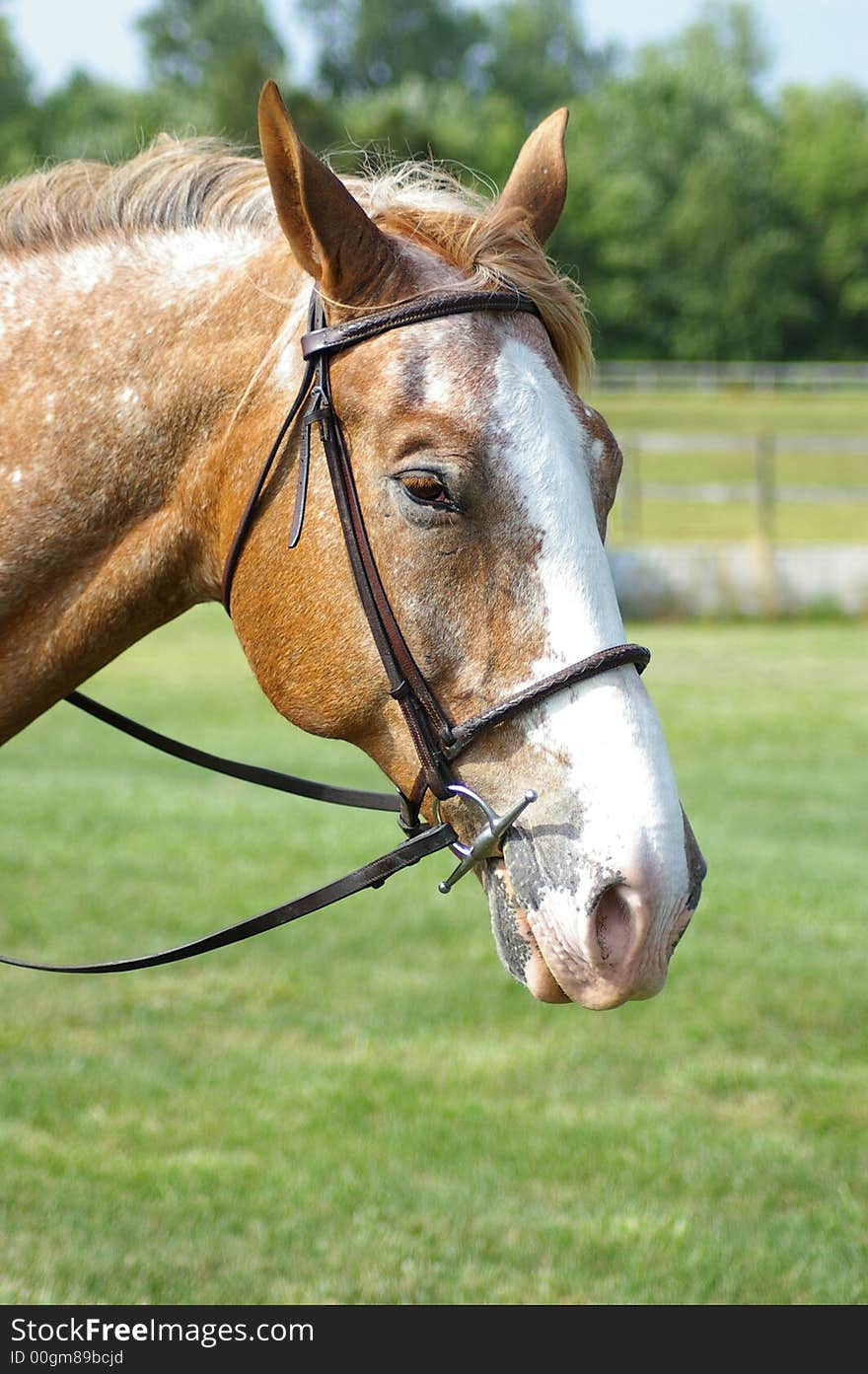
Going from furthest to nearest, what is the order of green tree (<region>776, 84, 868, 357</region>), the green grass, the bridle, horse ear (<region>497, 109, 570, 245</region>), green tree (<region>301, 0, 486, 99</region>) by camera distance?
1. green tree (<region>301, 0, 486, 99</region>)
2. green tree (<region>776, 84, 868, 357</region>)
3. the green grass
4. horse ear (<region>497, 109, 570, 245</region>)
5. the bridle

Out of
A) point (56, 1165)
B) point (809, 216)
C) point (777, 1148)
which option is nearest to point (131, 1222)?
point (56, 1165)

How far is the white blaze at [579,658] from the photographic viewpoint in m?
2.07

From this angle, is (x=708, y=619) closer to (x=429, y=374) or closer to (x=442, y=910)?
(x=442, y=910)

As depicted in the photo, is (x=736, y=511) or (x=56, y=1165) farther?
(x=736, y=511)

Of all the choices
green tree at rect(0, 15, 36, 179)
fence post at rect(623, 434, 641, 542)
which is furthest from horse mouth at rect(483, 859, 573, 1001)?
green tree at rect(0, 15, 36, 179)

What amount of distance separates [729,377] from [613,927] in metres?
51.1

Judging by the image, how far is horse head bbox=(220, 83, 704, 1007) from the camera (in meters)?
2.11

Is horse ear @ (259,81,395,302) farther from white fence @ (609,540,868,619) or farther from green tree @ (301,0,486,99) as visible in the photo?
green tree @ (301,0,486,99)

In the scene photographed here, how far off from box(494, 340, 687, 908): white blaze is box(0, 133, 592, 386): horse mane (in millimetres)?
256

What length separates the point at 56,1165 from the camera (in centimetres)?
Result: 448

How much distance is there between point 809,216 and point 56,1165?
61.3 meters

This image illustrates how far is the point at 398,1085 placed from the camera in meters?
5.14

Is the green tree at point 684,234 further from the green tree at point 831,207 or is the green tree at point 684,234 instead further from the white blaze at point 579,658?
the white blaze at point 579,658

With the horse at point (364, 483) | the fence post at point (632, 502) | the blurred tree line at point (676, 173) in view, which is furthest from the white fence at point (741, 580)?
the blurred tree line at point (676, 173)
